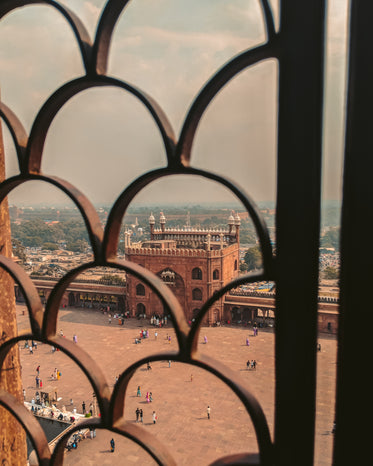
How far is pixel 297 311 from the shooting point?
479 mm

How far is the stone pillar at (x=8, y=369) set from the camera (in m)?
0.77

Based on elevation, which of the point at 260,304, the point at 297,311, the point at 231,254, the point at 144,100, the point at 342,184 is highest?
the point at 144,100

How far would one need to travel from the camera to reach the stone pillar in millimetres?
773

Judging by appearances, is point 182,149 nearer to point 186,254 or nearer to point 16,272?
point 16,272

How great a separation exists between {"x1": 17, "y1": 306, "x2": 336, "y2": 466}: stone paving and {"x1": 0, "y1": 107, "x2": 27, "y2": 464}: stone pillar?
11.7 feet

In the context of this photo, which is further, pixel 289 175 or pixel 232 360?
pixel 232 360

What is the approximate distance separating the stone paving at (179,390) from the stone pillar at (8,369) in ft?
11.7

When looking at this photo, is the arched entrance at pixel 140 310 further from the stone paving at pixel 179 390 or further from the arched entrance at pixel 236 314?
the arched entrance at pixel 236 314

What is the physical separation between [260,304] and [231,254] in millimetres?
1915

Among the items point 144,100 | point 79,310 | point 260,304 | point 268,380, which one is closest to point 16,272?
point 144,100

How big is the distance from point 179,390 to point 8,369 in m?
6.51

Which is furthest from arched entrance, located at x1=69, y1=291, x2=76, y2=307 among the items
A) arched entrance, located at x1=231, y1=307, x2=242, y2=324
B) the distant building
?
arched entrance, located at x1=231, y1=307, x2=242, y2=324

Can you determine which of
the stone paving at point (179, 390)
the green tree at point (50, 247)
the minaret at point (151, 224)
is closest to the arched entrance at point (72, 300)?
the stone paving at point (179, 390)

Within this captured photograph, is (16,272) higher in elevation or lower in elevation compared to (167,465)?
higher
